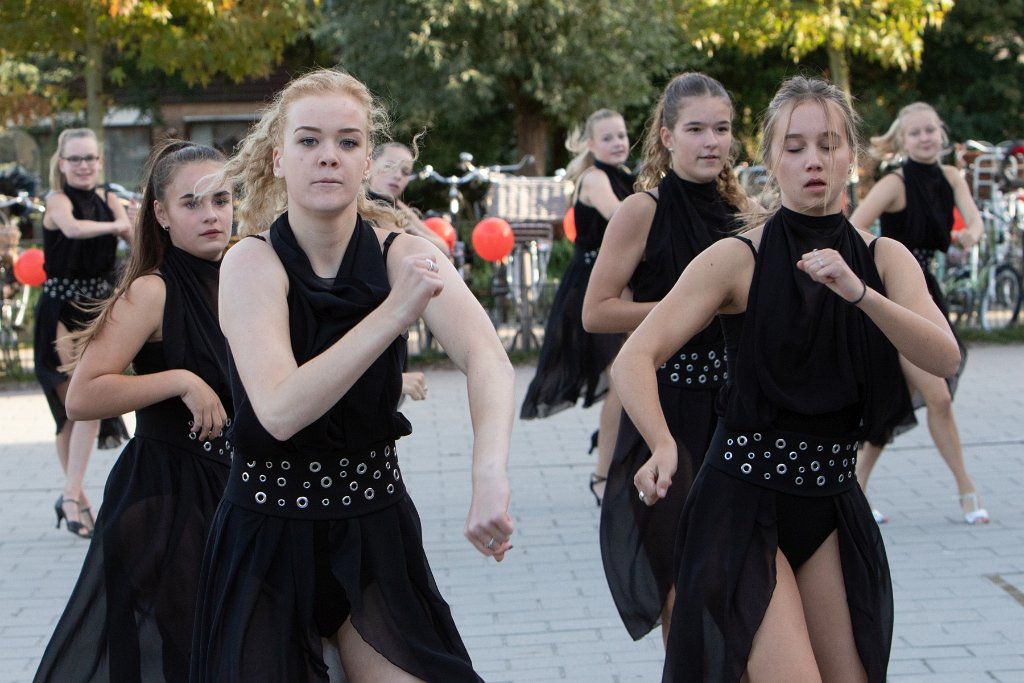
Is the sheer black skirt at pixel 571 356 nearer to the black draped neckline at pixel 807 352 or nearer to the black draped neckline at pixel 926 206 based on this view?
the black draped neckline at pixel 926 206

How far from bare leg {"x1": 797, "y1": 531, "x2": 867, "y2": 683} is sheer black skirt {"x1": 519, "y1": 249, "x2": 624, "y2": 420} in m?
4.36

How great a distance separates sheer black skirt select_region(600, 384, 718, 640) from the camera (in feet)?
15.5

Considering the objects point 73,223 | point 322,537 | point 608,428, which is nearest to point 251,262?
point 322,537

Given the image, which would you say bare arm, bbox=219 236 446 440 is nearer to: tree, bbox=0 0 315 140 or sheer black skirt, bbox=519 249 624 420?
sheer black skirt, bbox=519 249 624 420

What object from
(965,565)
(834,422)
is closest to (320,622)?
(834,422)

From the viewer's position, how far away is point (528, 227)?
14.1 meters

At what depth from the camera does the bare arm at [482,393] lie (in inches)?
103

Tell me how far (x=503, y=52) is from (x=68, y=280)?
1191cm

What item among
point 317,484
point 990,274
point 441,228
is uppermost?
point 317,484

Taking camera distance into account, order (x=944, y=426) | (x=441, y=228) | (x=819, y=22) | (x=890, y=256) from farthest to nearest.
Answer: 1. (x=819, y=22)
2. (x=441, y=228)
3. (x=944, y=426)
4. (x=890, y=256)

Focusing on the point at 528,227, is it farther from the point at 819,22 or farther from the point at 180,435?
the point at 180,435

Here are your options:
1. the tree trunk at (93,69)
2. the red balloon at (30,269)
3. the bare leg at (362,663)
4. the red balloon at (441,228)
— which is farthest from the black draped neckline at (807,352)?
the tree trunk at (93,69)

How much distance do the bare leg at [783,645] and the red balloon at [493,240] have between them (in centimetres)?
939

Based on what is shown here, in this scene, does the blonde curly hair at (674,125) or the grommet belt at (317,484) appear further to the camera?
the blonde curly hair at (674,125)
